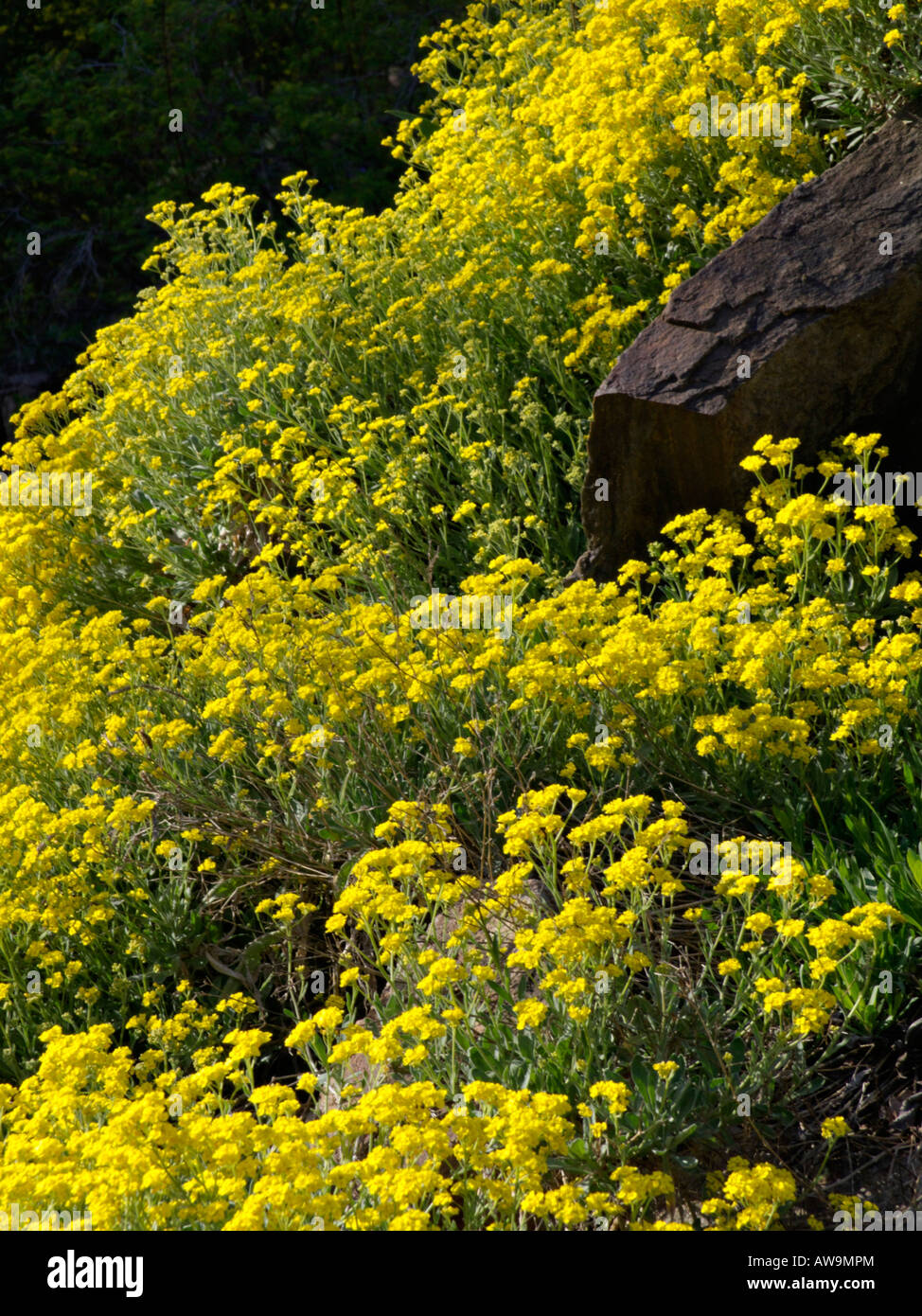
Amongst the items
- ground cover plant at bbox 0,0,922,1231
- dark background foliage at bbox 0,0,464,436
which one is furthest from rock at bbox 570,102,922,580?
dark background foliage at bbox 0,0,464,436

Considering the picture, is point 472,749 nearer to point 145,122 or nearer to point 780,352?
point 780,352

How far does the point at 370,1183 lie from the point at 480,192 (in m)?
4.89

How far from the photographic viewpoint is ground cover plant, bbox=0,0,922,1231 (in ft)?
8.71

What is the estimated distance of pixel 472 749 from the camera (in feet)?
11.3

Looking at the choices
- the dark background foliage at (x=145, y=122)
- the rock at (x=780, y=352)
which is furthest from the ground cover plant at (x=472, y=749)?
the dark background foliage at (x=145, y=122)

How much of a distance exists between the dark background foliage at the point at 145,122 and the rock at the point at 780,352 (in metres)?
5.71

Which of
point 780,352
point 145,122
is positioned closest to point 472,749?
point 780,352

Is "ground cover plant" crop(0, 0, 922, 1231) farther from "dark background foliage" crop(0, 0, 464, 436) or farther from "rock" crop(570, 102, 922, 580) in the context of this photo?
"dark background foliage" crop(0, 0, 464, 436)

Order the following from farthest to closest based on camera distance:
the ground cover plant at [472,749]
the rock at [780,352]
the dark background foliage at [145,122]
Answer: the dark background foliage at [145,122] → the rock at [780,352] → the ground cover plant at [472,749]

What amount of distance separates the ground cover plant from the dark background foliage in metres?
3.47

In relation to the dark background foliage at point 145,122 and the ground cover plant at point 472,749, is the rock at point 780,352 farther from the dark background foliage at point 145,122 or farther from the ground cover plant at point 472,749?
the dark background foliage at point 145,122

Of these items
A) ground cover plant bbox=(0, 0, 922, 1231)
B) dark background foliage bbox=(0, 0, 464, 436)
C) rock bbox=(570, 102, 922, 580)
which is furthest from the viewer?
dark background foliage bbox=(0, 0, 464, 436)

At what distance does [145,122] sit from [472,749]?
27.3 ft

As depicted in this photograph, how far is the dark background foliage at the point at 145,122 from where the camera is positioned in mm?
9828
